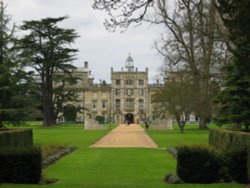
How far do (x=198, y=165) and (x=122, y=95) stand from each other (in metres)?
92.4

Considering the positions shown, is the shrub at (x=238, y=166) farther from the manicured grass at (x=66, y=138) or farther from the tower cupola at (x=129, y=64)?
the tower cupola at (x=129, y=64)

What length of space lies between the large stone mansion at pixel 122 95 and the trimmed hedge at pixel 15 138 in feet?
258

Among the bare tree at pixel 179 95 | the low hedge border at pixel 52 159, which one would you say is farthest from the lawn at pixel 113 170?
the bare tree at pixel 179 95

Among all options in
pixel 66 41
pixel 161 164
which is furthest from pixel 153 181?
pixel 66 41

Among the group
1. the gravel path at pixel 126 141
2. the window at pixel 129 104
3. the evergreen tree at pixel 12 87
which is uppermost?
the window at pixel 129 104

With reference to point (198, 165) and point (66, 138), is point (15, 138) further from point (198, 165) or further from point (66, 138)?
point (66, 138)

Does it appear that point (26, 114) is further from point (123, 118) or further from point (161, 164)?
point (123, 118)

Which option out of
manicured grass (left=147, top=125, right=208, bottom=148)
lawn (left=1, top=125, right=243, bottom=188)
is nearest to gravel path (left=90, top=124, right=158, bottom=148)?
manicured grass (left=147, top=125, right=208, bottom=148)

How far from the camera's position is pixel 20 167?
1246 cm

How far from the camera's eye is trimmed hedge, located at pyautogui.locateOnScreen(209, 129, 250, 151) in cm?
1576

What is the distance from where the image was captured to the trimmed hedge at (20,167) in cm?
1244

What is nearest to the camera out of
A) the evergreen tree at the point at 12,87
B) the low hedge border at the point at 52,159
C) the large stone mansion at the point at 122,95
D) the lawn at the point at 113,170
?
the lawn at the point at 113,170

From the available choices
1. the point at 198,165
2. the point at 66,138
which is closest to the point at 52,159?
the point at 198,165

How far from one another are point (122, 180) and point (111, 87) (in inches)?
3651
